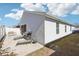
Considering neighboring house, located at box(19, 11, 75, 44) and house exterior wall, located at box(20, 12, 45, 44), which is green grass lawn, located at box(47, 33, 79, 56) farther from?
house exterior wall, located at box(20, 12, 45, 44)

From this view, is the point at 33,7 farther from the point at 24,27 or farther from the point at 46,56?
the point at 46,56

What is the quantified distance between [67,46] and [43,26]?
2.17 ft

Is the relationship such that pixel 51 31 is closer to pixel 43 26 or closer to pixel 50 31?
pixel 50 31

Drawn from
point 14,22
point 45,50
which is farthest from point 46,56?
point 14,22

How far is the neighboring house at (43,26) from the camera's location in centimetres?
413

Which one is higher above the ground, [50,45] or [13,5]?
[13,5]

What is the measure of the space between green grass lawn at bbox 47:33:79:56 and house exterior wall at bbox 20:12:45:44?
0.95ft

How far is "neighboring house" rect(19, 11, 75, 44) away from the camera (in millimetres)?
4133

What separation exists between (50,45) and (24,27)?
68 cm

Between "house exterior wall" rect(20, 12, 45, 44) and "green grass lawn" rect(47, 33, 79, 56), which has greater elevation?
"house exterior wall" rect(20, 12, 45, 44)

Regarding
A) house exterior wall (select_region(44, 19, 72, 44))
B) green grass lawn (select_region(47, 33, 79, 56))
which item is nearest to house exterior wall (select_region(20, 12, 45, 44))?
house exterior wall (select_region(44, 19, 72, 44))

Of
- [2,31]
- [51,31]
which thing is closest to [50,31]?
[51,31]

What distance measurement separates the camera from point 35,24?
420cm

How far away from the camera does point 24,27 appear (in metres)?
4.21
